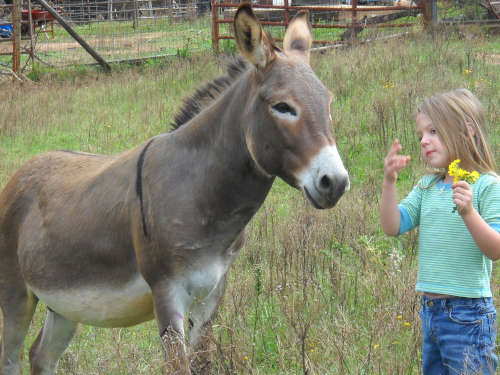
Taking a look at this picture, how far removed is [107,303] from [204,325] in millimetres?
561

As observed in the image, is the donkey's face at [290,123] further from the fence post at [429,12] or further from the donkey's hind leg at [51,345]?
the fence post at [429,12]

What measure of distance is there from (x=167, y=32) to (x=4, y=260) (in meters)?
14.0

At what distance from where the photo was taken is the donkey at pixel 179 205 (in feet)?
8.81

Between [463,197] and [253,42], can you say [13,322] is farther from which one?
[463,197]

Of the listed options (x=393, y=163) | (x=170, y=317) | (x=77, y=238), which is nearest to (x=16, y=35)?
(x=77, y=238)

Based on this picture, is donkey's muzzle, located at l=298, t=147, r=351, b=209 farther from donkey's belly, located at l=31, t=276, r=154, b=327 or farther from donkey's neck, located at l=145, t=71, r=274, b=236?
donkey's belly, located at l=31, t=276, r=154, b=327

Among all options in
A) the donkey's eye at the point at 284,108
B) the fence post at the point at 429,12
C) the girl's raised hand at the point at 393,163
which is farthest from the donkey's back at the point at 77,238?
the fence post at the point at 429,12

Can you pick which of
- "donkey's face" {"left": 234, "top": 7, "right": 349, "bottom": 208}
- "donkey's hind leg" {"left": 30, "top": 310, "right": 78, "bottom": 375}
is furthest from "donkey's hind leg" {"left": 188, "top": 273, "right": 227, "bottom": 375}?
"donkey's hind leg" {"left": 30, "top": 310, "right": 78, "bottom": 375}

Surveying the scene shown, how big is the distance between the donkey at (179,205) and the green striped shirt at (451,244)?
0.49 meters

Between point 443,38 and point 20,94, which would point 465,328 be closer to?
point 443,38

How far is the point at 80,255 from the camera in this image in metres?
3.40

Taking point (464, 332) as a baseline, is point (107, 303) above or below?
below

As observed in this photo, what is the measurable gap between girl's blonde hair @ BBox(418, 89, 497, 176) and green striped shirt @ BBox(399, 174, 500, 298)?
102 mm

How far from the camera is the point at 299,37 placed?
3242mm
